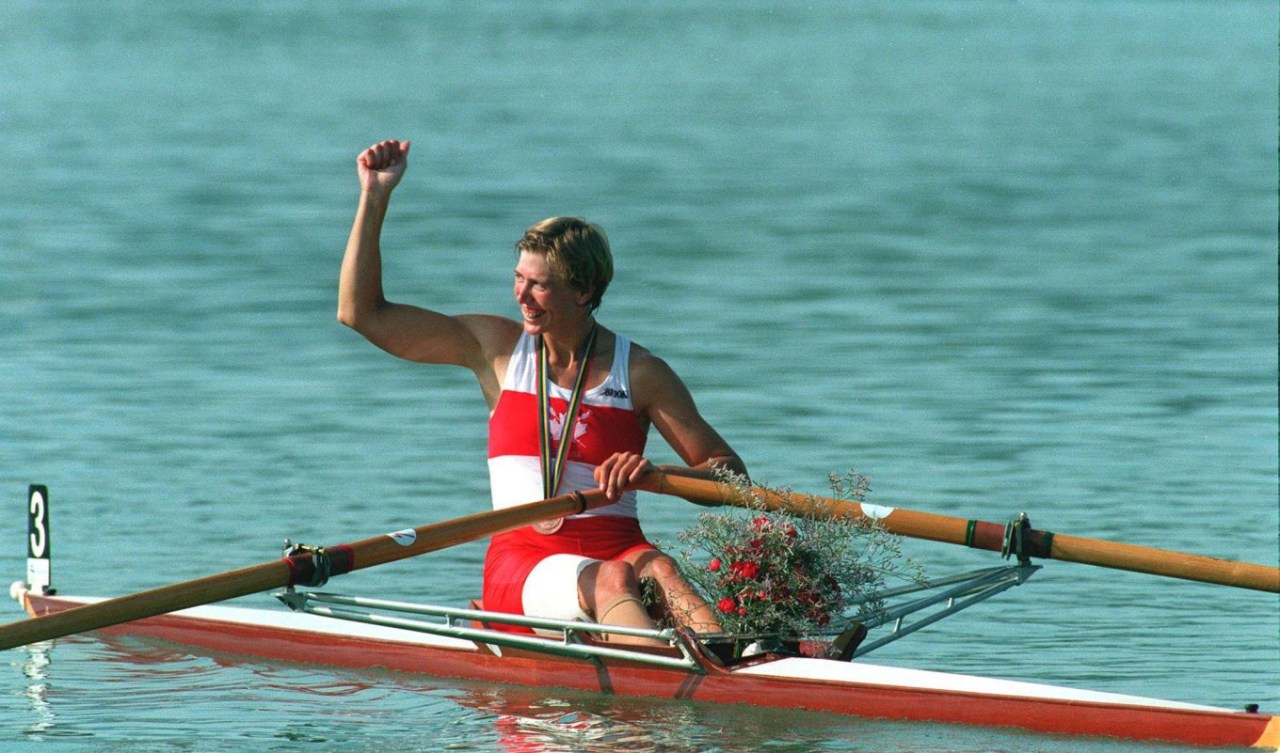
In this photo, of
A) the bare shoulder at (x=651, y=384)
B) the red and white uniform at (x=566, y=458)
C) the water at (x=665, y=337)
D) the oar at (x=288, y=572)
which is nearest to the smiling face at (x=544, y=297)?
the red and white uniform at (x=566, y=458)

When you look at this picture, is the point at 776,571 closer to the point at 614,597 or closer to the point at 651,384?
the point at 614,597

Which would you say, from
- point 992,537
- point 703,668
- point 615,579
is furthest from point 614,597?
point 992,537

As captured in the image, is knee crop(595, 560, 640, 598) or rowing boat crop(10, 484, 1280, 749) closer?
rowing boat crop(10, 484, 1280, 749)

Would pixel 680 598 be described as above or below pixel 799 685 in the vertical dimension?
above

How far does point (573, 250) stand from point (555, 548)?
3.63ft

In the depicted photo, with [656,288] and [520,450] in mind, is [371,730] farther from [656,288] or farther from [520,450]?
[656,288]

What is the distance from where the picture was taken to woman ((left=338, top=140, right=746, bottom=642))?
7.32 meters

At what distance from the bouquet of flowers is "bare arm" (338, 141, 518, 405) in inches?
41.8

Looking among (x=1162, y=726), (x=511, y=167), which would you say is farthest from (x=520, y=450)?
(x=511, y=167)

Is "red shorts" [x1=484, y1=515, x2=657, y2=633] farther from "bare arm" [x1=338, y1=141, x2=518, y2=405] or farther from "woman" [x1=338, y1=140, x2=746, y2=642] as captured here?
"bare arm" [x1=338, y1=141, x2=518, y2=405]

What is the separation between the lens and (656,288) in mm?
18594

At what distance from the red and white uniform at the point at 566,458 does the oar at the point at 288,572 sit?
0.85ft

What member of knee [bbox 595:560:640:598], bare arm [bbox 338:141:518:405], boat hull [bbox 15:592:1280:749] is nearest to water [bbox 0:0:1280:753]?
boat hull [bbox 15:592:1280:749]

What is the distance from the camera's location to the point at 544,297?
24.4 feet
